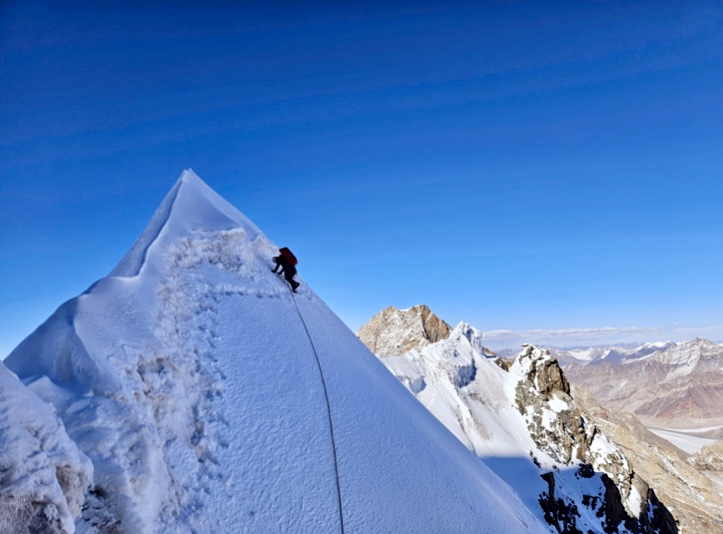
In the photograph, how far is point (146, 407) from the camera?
5262 millimetres

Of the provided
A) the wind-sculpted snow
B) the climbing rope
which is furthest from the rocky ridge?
the wind-sculpted snow

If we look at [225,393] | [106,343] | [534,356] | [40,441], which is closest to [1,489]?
[40,441]

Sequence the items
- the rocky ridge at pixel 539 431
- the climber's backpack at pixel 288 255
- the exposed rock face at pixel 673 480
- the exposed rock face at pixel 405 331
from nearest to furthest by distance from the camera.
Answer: the climber's backpack at pixel 288 255 < the rocky ridge at pixel 539 431 < the exposed rock face at pixel 673 480 < the exposed rock face at pixel 405 331

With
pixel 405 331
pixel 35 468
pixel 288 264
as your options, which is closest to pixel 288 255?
pixel 288 264

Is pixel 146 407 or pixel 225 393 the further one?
pixel 225 393

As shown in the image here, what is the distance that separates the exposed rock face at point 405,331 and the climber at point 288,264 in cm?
7341

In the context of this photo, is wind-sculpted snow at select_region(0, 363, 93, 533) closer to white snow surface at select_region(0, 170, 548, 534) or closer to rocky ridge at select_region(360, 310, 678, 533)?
white snow surface at select_region(0, 170, 548, 534)

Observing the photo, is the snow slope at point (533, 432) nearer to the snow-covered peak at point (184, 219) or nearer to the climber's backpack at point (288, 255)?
the climber's backpack at point (288, 255)

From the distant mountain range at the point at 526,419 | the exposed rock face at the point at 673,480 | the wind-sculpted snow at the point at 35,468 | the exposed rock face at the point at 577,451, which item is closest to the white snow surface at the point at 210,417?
the wind-sculpted snow at the point at 35,468

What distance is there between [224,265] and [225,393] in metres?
3.74

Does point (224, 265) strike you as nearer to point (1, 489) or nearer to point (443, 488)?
point (443, 488)

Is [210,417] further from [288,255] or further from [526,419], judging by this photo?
[526,419]

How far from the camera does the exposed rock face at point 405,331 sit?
278 feet

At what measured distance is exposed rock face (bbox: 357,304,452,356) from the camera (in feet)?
278
